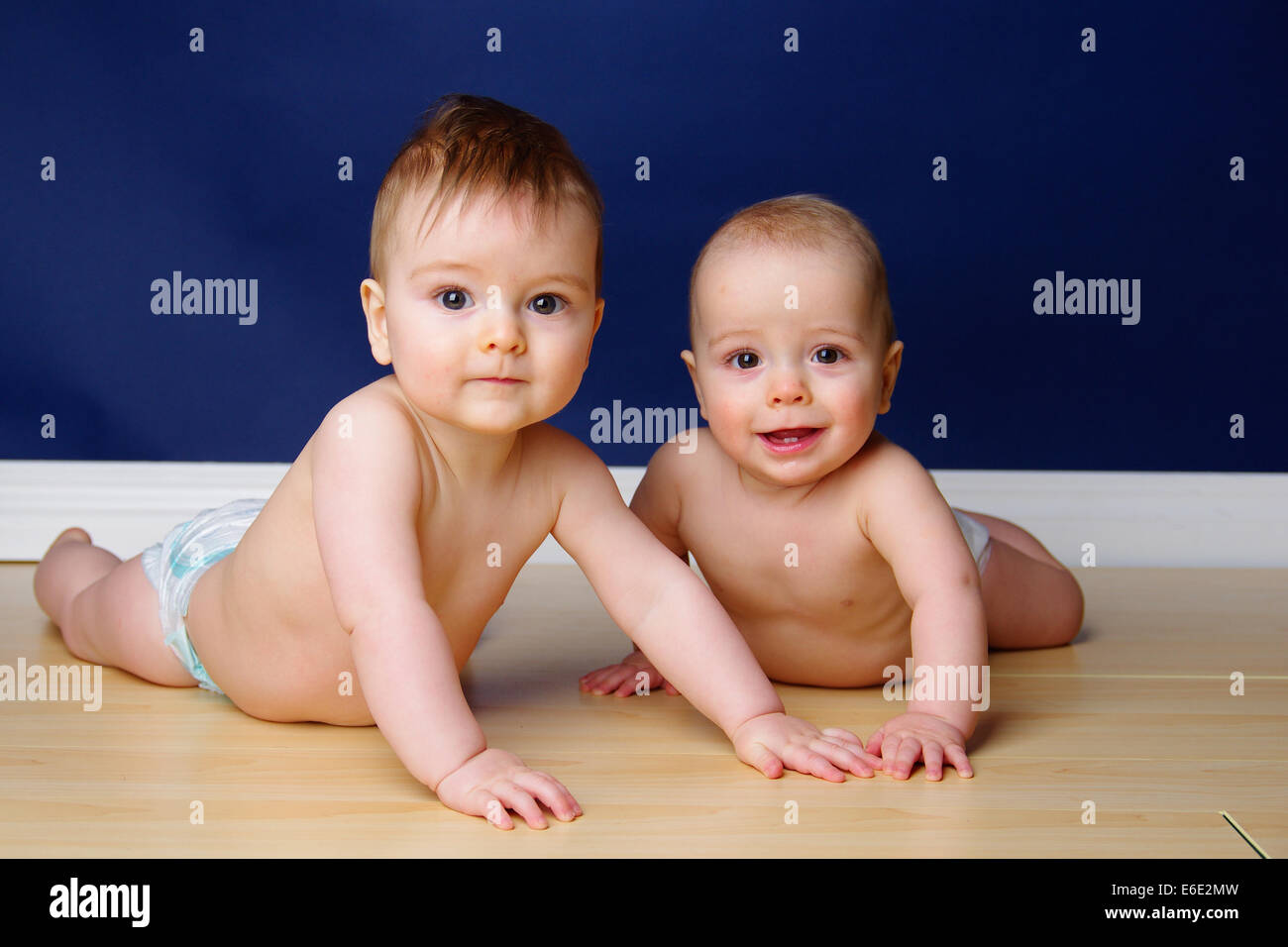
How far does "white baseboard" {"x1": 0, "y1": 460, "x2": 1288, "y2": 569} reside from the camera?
2309 millimetres

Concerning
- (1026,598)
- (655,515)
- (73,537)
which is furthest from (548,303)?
(73,537)

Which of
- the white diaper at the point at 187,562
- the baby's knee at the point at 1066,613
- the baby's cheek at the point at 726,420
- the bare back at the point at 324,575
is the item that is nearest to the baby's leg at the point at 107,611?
the white diaper at the point at 187,562

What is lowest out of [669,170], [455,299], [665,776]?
[665,776]

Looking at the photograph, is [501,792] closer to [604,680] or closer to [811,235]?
[604,680]

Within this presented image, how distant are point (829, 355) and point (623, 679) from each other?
0.46 metres

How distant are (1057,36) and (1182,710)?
1321mm

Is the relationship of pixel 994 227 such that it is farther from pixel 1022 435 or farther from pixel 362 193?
pixel 362 193

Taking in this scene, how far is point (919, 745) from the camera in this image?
119 centimetres

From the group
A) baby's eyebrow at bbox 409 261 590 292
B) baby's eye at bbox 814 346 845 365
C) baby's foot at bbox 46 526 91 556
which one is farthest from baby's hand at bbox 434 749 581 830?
baby's foot at bbox 46 526 91 556

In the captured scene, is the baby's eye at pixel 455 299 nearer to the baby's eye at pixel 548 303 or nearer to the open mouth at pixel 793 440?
the baby's eye at pixel 548 303

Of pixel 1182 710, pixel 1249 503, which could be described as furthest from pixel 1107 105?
pixel 1182 710

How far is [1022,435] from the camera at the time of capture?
7.67ft

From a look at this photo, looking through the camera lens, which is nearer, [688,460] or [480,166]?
[480,166]

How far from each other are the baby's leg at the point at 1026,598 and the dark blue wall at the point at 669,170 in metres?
0.63
